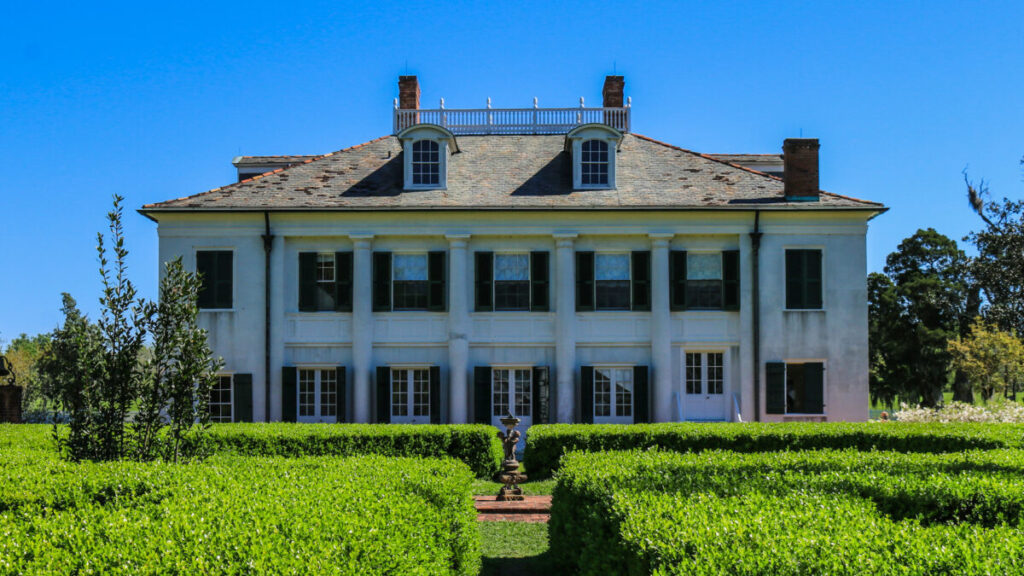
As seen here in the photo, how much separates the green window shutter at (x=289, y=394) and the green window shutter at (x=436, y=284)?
13.6ft

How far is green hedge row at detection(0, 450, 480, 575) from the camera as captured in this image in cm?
544

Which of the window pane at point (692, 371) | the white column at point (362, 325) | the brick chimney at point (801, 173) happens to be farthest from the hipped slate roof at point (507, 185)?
the window pane at point (692, 371)

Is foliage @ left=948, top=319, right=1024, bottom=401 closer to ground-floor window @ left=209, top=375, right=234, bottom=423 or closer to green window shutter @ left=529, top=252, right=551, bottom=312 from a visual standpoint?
green window shutter @ left=529, top=252, right=551, bottom=312

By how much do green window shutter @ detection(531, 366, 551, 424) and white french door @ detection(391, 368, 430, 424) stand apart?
303cm

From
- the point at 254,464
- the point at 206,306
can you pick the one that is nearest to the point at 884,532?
the point at 254,464

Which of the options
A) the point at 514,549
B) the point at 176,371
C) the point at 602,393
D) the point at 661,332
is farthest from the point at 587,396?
the point at 176,371

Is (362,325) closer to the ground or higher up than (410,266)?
closer to the ground

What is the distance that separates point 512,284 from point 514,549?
1202 cm

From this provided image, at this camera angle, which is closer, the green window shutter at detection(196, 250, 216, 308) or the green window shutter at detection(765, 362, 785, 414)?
the green window shutter at detection(765, 362, 785, 414)

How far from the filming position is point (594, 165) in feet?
76.7

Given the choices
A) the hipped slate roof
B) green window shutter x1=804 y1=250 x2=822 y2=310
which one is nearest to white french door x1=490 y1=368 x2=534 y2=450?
the hipped slate roof

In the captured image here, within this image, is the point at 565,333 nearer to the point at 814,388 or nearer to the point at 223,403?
the point at 814,388

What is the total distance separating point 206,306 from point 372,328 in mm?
4614

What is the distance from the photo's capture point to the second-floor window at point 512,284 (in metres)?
22.3
